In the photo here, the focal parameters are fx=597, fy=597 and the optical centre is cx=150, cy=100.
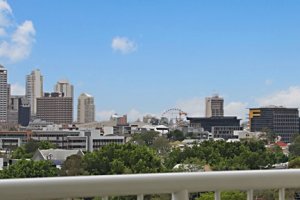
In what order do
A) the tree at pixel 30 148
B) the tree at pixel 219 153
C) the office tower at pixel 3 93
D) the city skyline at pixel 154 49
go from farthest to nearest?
the city skyline at pixel 154 49 → the office tower at pixel 3 93 → the tree at pixel 30 148 → the tree at pixel 219 153

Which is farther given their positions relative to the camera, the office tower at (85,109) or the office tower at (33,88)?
the office tower at (33,88)

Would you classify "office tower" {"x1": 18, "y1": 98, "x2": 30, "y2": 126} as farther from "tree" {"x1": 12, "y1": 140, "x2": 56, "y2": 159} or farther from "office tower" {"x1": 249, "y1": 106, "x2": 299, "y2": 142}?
"office tower" {"x1": 249, "y1": 106, "x2": 299, "y2": 142}

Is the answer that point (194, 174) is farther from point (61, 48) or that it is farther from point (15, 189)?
point (61, 48)

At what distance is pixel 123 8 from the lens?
18172mm

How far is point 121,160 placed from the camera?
672 cm

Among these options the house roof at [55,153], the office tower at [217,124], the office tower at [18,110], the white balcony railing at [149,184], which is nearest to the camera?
the white balcony railing at [149,184]

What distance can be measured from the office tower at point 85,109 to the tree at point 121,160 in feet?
17.7

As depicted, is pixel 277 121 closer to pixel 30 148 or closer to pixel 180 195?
pixel 30 148

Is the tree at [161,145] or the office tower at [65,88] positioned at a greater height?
the office tower at [65,88]

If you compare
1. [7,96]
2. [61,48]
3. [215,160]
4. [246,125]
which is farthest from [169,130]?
[61,48]

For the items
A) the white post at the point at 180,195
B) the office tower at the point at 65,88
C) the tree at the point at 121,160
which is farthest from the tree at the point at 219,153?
the office tower at the point at 65,88

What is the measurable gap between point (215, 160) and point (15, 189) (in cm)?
634

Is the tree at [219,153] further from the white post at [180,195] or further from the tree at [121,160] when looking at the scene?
the white post at [180,195]

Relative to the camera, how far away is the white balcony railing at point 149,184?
925 millimetres
